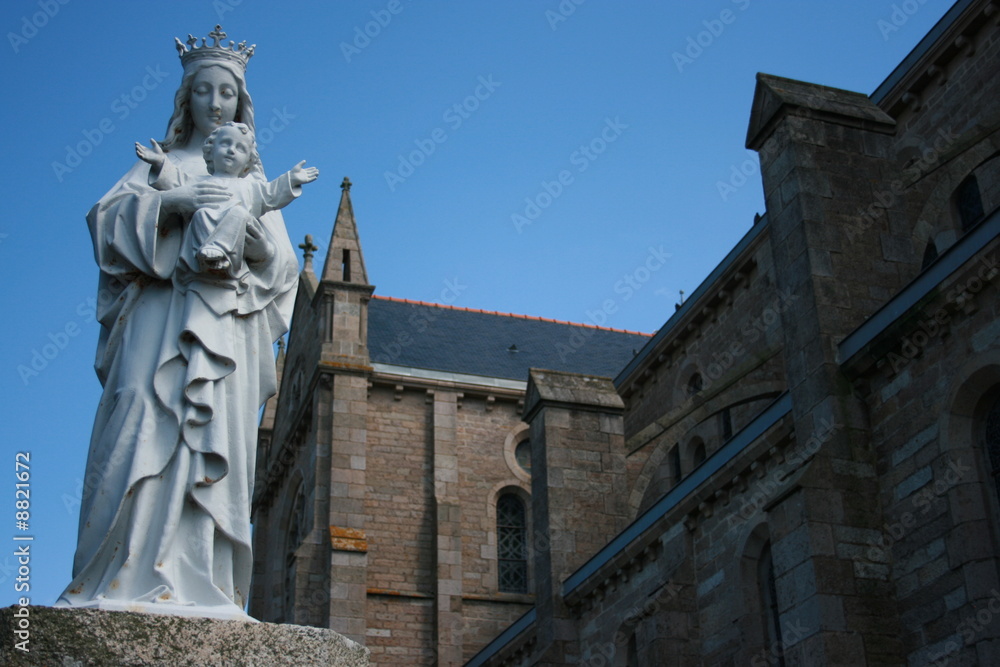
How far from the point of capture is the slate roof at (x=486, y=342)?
30.2 metres

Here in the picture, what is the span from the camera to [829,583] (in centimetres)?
1124

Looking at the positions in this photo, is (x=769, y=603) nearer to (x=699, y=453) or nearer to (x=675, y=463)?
(x=699, y=453)

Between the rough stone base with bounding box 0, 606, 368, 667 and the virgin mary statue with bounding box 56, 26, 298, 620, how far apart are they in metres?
0.26

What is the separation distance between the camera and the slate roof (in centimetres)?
3025

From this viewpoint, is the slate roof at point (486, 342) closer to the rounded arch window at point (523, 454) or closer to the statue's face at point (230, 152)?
the rounded arch window at point (523, 454)

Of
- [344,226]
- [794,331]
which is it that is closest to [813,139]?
[794,331]

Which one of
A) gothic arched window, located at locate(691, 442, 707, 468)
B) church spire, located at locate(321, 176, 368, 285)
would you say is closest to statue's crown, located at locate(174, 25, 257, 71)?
gothic arched window, located at locate(691, 442, 707, 468)

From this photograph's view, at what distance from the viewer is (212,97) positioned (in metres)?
6.21

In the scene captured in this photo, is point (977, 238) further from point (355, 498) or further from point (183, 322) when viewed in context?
point (355, 498)

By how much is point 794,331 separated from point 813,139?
217 centimetres

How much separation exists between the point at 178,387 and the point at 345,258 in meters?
23.3
